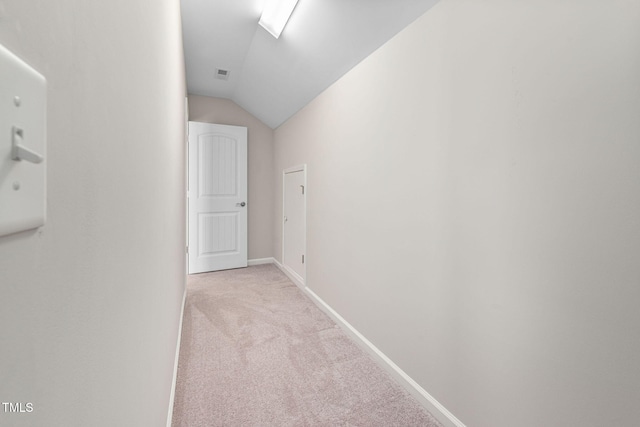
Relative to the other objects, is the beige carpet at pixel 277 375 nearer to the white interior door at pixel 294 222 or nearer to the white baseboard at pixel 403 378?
the white baseboard at pixel 403 378

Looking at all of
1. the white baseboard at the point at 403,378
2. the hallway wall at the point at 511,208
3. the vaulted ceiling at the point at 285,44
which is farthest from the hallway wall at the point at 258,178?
the hallway wall at the point at 511,208

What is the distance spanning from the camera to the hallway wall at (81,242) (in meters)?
0.23

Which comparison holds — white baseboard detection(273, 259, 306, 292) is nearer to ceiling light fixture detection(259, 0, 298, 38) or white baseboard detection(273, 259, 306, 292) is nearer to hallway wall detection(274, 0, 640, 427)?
hallway wall detection(274, 0, 640, 427)

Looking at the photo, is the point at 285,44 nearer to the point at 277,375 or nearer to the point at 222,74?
the point at 222,74

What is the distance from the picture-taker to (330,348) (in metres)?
2.06

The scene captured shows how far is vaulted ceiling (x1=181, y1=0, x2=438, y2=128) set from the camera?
1733 millimetres

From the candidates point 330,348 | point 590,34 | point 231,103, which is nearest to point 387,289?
point 330,348

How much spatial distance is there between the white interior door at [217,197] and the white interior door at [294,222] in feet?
2.29

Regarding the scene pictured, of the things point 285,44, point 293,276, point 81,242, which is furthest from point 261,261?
point 81,242

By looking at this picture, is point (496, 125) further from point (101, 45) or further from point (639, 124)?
point (101, 45)

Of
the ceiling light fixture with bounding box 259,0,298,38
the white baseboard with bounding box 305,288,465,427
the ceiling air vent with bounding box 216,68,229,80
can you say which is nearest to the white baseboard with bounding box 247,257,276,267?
the white baseboard with bounding box 305,288,465,427

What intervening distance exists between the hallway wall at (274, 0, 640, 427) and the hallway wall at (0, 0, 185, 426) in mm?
1288

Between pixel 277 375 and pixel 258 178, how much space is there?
304 centimetres

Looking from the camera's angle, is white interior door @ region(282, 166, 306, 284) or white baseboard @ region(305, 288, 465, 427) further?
white interior door @ region(282, 166, 306, 284)
